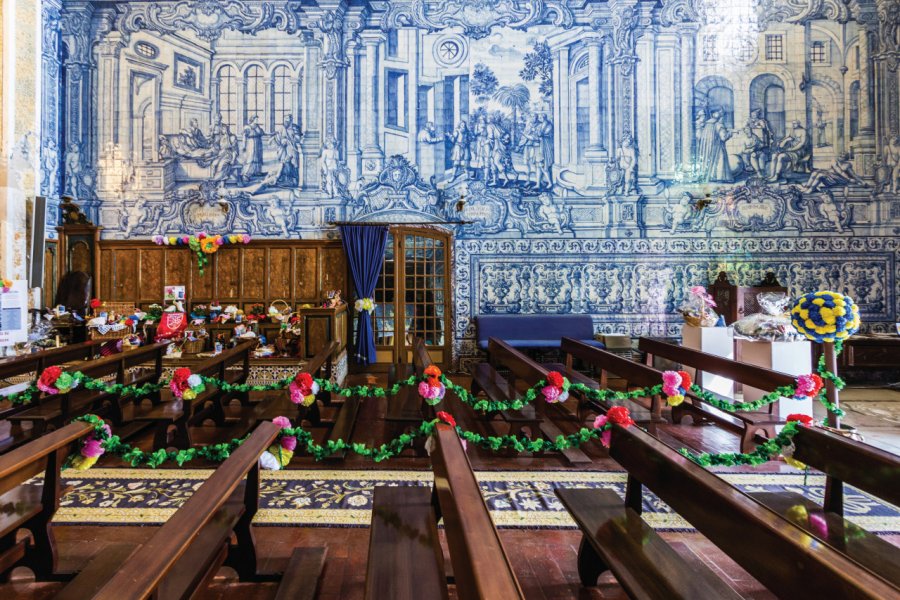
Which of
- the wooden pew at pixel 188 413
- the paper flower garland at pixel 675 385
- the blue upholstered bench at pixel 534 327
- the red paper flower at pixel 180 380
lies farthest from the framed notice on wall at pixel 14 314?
the paper flower garland at pixel 675 385

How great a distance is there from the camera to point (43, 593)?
7.06 ft

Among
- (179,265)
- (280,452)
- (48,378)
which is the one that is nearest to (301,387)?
(280,452)

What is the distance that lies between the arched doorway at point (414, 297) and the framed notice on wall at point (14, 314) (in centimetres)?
528

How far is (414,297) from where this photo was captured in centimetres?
816

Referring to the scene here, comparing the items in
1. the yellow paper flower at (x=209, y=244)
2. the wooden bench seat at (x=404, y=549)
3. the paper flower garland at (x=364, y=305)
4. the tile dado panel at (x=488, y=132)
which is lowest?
the wooden bench seat at (x=404, y=549)

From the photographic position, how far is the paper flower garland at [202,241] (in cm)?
771

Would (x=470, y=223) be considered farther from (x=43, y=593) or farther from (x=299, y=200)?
(x=43, y=593)

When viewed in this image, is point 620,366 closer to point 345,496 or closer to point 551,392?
point 551,392

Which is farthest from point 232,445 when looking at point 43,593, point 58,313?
point 58,313

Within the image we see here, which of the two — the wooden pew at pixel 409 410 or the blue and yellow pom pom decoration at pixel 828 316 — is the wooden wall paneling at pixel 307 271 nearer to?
the wooden pew at pixel 409 410

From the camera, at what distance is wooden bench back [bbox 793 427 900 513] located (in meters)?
1.78

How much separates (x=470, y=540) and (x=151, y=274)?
8.76 m

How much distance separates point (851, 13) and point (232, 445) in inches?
473

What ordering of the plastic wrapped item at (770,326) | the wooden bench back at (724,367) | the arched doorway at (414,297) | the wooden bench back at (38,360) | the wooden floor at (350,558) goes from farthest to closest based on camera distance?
the arched doorway at (414,297) < the plastic wrapped item at (770,326) < the wooden bench back at (38,360) < the wooden bench back at (724,367) < the wooden floor at (350,558)
